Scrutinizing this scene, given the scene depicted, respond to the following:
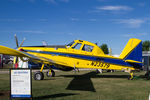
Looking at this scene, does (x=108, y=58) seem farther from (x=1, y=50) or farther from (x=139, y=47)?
→ (x=1, y=50)

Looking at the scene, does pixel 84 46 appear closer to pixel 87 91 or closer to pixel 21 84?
pixel 87 91

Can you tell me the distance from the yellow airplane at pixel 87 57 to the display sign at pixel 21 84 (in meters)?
8.07

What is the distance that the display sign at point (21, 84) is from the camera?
7016 mm

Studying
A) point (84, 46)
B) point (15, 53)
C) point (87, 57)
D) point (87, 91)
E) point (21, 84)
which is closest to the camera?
point (21, 84)

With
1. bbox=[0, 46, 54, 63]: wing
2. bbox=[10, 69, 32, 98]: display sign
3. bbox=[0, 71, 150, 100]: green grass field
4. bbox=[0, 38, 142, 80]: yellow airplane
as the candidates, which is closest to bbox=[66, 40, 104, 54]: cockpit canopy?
bbox=[0, 38, 142, 80]: yellow airplane

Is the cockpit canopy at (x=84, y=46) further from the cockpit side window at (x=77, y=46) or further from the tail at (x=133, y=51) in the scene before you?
the tail at (x=133, y=51)

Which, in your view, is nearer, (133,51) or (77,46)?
(133,51)

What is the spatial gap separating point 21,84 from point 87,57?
9658 mm

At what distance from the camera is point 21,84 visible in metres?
7.07

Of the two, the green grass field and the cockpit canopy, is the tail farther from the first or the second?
the green grass field

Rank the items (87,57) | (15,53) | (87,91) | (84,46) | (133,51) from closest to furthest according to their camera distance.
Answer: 1. (87,91)
2. (15,53)
3. (133,51)
4. (87,57)
5. (84,46)

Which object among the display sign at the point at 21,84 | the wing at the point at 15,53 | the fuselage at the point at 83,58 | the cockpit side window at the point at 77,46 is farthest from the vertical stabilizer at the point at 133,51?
the display sign at the point at 21,84

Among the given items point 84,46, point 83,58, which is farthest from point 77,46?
point 83,58

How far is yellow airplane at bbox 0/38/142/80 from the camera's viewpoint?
1570cm
